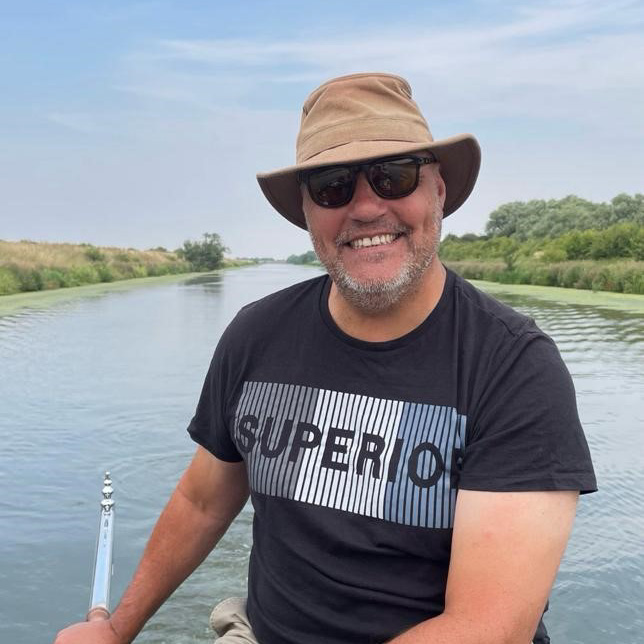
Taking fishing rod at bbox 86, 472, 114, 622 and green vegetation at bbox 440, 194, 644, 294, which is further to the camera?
green vegetation at bbox 440, 194, 644, 294

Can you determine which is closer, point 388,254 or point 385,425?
point 385,425

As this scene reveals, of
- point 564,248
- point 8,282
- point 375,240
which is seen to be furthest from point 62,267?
point 375,240

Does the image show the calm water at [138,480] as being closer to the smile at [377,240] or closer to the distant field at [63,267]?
the smile at [377,240]

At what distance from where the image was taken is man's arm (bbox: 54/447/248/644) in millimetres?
1945

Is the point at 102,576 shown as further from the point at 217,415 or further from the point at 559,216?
the point at 559,216

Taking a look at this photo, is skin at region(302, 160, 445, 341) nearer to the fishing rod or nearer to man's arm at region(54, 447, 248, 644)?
man's arm at region(54, 447, 248, 644)

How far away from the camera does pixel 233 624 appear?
1788mm

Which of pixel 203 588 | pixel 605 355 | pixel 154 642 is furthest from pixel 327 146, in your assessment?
pixel 605 355

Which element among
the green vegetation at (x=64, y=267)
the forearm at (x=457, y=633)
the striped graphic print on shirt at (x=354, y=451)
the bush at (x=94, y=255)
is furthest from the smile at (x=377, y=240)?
the bush at (x=94, y=255)

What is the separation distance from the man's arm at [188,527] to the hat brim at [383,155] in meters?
0.65

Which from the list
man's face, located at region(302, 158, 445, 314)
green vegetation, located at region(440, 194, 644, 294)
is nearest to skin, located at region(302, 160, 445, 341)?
man's face, located at region(302, 158, 445, 314)

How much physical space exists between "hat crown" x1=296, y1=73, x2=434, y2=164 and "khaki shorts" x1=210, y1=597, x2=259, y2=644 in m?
1.03

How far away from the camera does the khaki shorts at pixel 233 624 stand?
1739 mm

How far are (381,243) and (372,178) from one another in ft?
0.46
